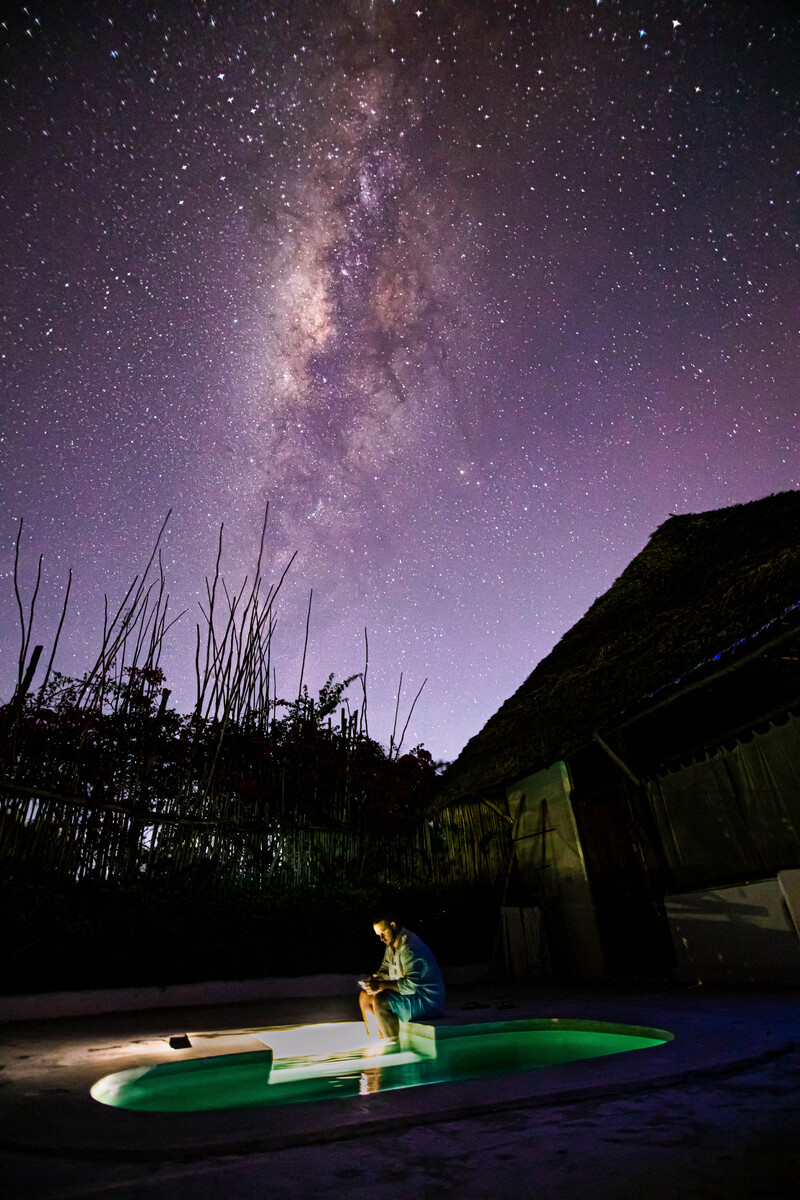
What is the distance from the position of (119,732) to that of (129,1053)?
12.9 ft

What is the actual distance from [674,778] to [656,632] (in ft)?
5.20

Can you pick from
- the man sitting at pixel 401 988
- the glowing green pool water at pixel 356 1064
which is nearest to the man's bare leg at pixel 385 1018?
the man sitting at pixel 401 988

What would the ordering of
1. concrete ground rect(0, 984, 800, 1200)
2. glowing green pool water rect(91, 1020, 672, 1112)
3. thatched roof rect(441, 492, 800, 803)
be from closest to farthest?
concrete ground rect(0, 984, 800, 1200)
glowing green pool water rect(91, 1020, 672, 1112)
thatched roof rect(441, 492, 800, 803)

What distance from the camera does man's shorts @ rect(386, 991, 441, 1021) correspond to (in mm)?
4425

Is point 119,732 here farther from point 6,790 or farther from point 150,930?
point 150,930

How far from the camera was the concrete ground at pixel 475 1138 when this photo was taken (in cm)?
155

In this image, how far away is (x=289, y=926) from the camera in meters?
7.04

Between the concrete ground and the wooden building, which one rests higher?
the wooden building

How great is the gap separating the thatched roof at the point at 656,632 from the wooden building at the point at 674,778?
0.10 ft

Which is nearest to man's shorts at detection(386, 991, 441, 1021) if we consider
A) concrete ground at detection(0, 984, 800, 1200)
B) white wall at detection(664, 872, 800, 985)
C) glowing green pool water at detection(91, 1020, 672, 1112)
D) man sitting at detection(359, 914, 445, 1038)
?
man sitting at detection(359, 914, 445, 1038)

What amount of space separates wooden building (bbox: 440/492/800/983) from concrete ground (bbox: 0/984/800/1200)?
9.45 ft

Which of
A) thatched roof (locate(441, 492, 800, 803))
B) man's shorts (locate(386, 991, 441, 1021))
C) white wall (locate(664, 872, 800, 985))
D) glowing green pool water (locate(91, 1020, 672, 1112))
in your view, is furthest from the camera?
white wall (locate(664, 872, 800, 985))

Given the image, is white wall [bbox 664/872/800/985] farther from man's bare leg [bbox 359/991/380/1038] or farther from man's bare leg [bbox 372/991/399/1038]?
man's bare leg [bbox 359/991/380/1038]

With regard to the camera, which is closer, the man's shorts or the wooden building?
the man's shorts
